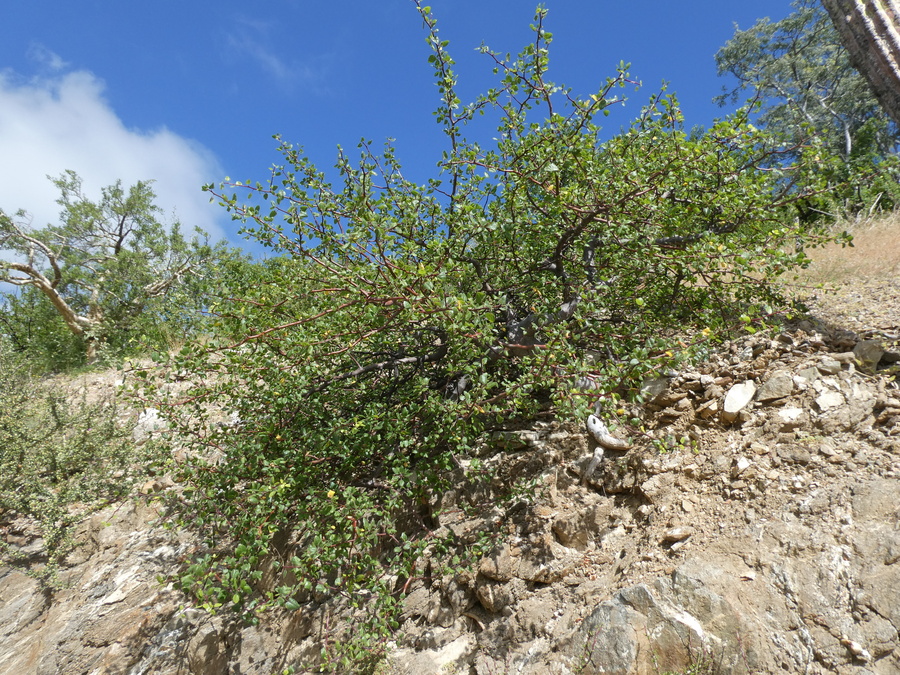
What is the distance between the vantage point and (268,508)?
3.36m

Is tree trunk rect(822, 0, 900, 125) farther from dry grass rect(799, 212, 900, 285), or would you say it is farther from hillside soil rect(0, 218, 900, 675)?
hillside soil rect(0, 218, 900, 675)

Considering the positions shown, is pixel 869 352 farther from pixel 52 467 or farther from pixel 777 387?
pixel 52 467

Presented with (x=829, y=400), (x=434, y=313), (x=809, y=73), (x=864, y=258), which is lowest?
(x=829, y=400)

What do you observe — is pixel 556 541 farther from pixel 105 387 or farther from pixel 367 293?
pixel 105 387

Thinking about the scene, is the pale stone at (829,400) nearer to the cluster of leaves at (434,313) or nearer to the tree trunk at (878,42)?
the cluster of leaves at (434,313)

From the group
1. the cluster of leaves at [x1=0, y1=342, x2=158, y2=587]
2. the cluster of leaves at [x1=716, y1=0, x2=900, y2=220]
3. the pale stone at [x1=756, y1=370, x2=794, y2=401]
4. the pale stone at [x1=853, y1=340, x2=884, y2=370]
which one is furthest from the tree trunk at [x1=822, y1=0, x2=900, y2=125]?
the cluster of leaves at [x1=716, y1=0, x2=900, y2=220]

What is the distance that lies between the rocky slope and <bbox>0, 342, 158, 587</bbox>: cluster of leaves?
658mm

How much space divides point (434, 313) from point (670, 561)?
2.01 meters

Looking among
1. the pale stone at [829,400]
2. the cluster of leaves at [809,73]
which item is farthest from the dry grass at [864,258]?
the cluster of leaves at [809,73]

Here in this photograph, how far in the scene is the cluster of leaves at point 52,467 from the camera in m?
5.08

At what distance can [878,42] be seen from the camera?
402 cm

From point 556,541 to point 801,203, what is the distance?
11.2 ft

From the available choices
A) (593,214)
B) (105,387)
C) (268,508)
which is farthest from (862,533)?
(105,387)

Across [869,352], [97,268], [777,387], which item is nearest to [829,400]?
[777,387]
